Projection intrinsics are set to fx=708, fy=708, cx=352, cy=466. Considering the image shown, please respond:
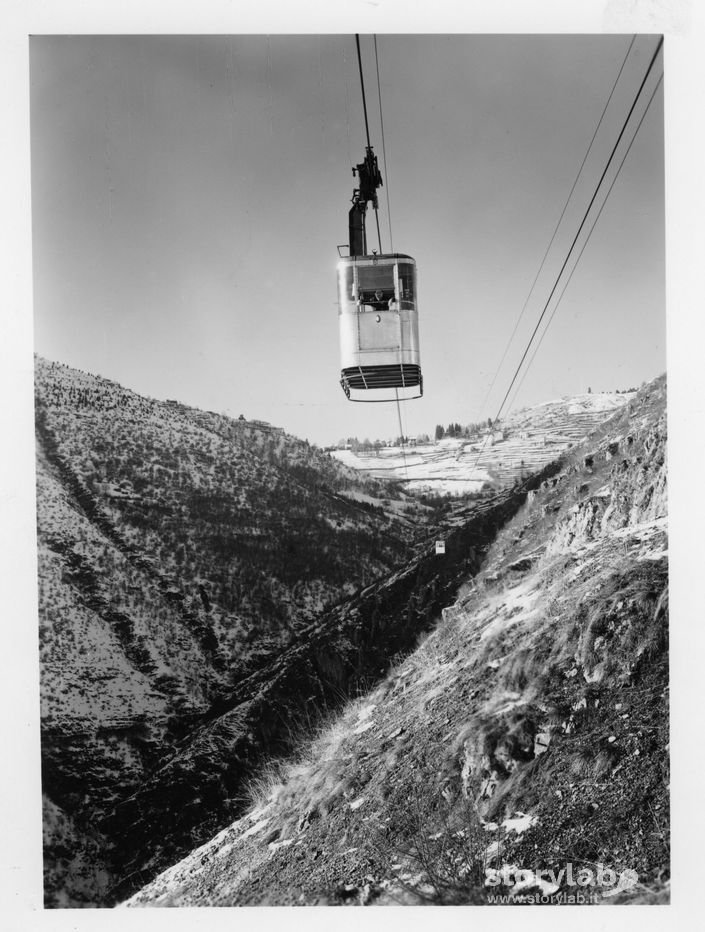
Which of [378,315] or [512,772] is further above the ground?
[378,315]

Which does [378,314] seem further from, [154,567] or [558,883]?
[558,883]

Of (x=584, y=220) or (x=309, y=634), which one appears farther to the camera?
(x=309, y=634)

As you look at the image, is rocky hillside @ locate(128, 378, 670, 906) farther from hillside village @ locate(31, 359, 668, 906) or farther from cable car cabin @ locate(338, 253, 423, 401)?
cable car cabin @ locate(338, 253, 423, 401)

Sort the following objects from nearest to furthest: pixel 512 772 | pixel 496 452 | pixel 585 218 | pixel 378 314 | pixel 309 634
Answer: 1. pixel 512 772
2. pixel 378 314
3. pixel 585 218
4. pixel 309 634
5. pixel 496 452

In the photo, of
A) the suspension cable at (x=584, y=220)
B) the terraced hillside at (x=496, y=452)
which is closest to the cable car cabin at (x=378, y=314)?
the suspension cable at (x=584, y=220)

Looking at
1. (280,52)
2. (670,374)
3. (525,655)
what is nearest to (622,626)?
(525,655)

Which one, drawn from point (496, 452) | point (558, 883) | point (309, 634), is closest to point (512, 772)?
point (558, 883)
